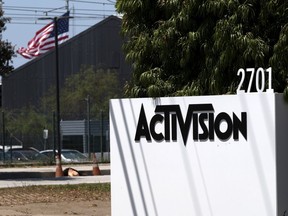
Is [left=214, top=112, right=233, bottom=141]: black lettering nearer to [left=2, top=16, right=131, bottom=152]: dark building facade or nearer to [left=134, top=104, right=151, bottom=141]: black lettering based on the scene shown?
[left=134, top=104, right=151, bottom=141]: black lettering

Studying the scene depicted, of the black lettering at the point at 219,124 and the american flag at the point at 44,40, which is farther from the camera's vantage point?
the american flag at the point at 44,40

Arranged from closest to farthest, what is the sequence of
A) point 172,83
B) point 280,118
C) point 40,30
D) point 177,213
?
point 280,118
point 177,213
point 172,83
point 40,30

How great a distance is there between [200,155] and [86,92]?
181 feet

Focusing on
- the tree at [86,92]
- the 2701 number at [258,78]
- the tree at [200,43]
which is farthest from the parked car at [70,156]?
the 2701 number at [258,78]

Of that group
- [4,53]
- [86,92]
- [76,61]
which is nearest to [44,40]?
[86,92]

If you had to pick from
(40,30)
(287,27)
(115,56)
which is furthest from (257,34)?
(115,56)

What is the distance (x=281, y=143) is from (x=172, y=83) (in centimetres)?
310

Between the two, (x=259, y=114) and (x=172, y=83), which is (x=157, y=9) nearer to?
(x=172, y=83)

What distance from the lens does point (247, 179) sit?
952 cm

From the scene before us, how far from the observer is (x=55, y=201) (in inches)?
754

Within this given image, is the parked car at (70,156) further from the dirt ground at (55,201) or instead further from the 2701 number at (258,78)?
the 2701 number at (258,78)

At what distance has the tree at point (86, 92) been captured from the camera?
64.6m

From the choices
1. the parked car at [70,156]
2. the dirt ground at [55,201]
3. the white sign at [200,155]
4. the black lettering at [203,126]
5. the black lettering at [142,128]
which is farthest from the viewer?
the parked car at [70,156]

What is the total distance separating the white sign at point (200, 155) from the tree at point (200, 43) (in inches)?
48.3
